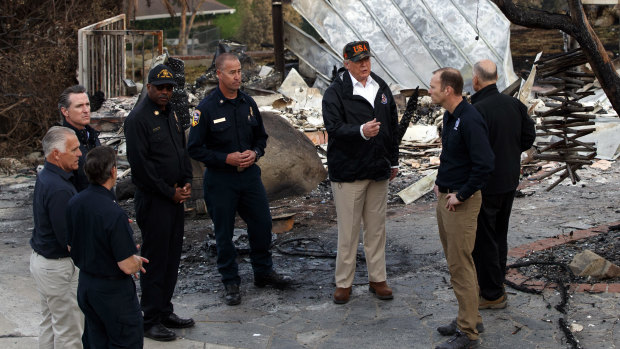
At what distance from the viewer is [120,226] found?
3.96 metres

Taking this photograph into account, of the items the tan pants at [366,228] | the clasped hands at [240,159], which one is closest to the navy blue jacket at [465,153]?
the tan pants at [366,228]

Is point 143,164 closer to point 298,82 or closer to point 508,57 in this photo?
point 298,82

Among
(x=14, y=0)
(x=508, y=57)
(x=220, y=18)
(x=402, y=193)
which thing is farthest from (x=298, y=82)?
(x=220, y=18)

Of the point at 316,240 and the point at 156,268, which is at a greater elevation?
the point at 156,268

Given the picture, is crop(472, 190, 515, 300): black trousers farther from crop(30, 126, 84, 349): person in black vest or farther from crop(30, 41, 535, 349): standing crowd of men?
crop(30, 126, 84, 349): person in black vest

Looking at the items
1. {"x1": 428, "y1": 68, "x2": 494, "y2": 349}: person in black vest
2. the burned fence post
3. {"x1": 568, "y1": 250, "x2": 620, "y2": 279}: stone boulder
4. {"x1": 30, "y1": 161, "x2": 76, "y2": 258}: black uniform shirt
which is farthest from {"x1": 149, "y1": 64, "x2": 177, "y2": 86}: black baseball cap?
{"x1": 568, "y1": 250, "x2": 620, "y2": 279}: stone boulder

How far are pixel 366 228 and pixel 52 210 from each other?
2687 millimetres

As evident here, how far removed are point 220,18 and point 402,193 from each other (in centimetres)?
4271

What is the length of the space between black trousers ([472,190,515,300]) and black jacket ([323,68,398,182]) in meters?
0.93

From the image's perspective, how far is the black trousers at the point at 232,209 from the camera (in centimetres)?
611

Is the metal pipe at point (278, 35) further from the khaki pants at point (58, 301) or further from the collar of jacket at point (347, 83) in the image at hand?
the khaki pants at point (58, 301)

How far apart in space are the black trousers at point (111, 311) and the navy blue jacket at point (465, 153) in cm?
226

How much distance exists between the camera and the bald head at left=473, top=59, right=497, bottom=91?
5.52 m

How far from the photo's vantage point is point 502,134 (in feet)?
17.9
